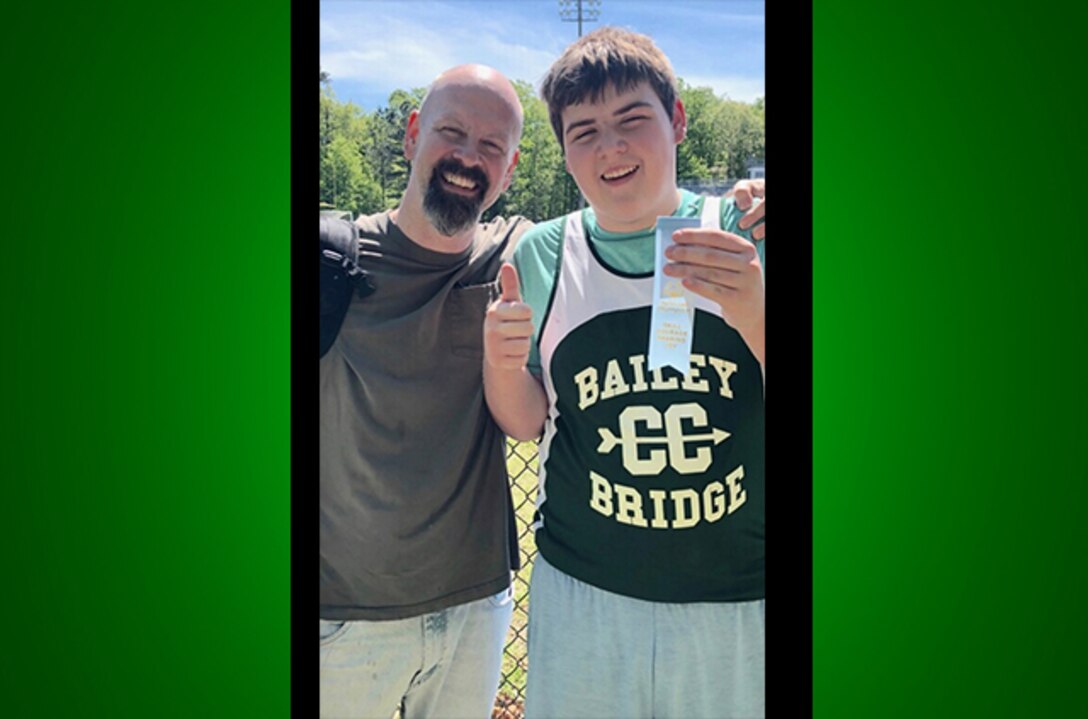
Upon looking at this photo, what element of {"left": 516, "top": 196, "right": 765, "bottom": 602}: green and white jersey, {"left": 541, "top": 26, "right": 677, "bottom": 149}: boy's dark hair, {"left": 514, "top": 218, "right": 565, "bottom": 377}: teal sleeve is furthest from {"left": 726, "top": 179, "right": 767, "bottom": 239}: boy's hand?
{"left": 514, "top": 218, "right": 565, "bottom": 377}: teal sleeve

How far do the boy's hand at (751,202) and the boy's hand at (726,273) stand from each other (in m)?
0.04

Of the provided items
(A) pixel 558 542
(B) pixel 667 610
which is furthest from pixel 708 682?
(A) pixel 558 542

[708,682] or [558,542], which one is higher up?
[558,542]

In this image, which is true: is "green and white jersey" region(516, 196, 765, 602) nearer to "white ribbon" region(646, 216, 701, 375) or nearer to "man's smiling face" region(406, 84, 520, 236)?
"white ribbon" region(646, 216, 701, 375)

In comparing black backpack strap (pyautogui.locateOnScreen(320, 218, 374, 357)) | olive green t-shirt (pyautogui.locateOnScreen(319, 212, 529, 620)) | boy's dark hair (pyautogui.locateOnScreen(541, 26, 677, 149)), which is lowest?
olive green t-shirt (pyautogui.locateOnScreen(319, 212, 529, 620))

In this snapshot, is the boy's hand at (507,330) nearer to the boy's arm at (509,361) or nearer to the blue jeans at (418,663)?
the boy's arm at (509,361)

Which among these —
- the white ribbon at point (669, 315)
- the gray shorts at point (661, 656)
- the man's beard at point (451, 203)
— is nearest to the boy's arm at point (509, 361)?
the man's beard at point (451, 203)

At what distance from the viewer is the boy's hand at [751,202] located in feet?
11.4

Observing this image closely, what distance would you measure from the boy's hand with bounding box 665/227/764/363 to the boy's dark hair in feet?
1.05

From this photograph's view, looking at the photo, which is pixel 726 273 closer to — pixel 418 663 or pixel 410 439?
pixel 410 439

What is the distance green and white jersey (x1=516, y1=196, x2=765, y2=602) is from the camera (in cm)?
349

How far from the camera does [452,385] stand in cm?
350
